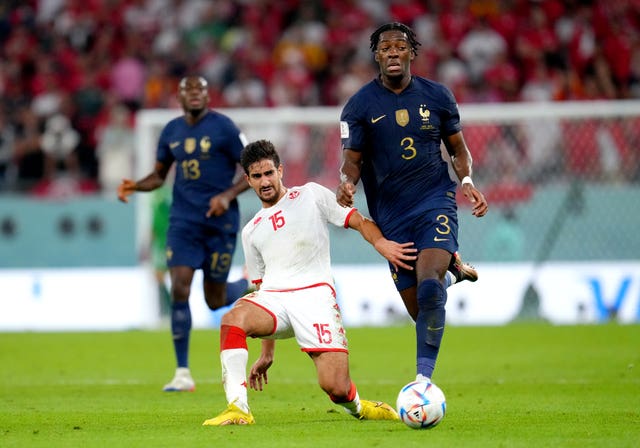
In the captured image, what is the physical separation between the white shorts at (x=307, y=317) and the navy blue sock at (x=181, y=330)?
3.24m

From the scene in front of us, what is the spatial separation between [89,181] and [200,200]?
27.7 ft

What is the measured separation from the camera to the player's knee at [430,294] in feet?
25.4

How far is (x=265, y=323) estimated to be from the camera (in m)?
7.66

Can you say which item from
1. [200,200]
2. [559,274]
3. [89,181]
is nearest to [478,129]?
[559,274]

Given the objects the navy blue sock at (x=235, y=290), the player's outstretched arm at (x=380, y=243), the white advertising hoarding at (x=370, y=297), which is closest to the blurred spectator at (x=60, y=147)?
the white advertising hoarding at (x=370, y=297)

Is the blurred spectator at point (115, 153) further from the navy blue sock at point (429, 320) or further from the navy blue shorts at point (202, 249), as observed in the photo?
the navy blue sock at point (429, 320)

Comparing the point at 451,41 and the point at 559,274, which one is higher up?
the point at 451,41

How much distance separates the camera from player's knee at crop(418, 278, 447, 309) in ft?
25.4

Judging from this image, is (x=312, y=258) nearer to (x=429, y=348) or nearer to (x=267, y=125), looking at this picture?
(x=429, y=348)

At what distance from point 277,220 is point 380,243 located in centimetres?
69

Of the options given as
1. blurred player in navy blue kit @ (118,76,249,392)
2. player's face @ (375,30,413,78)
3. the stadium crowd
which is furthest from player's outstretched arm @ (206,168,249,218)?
the stadium crowd

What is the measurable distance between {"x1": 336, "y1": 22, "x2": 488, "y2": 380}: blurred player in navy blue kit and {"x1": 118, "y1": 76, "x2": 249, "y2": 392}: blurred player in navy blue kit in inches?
119

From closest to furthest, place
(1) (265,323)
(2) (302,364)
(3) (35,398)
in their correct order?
(1) (265,323) → (3) (35,398) → (2) (302,364)

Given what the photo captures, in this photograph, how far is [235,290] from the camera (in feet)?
38.7
